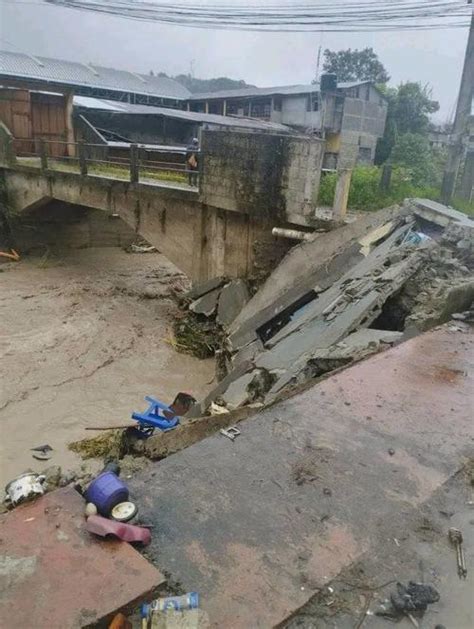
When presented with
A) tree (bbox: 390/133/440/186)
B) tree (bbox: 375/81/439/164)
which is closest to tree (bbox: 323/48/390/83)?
tree (bbox: 375/81/439/164)

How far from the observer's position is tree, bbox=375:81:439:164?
905 inches

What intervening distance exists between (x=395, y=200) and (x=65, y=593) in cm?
1042

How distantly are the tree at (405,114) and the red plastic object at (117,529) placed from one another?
77.2 ft

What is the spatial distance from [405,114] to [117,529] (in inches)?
1017

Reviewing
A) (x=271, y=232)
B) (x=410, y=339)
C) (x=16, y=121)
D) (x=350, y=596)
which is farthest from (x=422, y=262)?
(x=16, y=121)

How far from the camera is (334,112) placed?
74.3 ft

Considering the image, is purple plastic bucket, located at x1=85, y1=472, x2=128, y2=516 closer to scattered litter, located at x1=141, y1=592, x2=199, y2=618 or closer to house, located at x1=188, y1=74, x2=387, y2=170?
scattered litter, located at x1=141, y1=592, x2=199, y2=618

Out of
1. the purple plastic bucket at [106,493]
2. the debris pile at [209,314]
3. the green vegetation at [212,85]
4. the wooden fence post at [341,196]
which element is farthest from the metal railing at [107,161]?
the green vegetation at [212,85]

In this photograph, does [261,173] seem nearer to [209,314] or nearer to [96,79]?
[209,314]

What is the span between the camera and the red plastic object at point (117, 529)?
1933 millimetres

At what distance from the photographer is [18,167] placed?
14312 millimetres

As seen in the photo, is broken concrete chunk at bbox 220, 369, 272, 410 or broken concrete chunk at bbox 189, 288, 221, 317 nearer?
broken concrete chunk at bbox 220, 369, 272, 410

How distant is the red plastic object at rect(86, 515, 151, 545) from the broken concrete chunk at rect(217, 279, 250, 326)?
7.28 meters

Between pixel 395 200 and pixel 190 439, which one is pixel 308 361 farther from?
pixel 395 200
